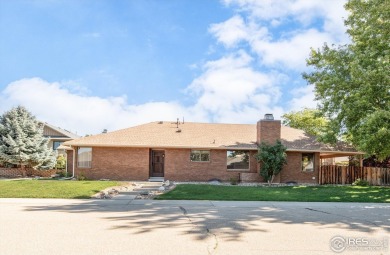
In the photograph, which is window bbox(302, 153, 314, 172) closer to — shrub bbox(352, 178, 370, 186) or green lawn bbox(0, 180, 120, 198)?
shrub bbox(352, 178, 370, 186)

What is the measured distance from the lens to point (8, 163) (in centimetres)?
3120

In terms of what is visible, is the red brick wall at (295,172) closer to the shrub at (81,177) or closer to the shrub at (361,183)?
the shrub at (361,183)

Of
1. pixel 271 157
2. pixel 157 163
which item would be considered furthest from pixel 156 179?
pixel 271 157

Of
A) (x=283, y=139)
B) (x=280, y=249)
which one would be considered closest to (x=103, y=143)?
(x=283, y=139)

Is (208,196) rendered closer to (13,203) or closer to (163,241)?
(13,203)

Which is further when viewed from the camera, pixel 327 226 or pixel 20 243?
pixel 327 226

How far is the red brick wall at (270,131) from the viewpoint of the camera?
25.8 m

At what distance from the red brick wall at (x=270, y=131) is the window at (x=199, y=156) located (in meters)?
4.05

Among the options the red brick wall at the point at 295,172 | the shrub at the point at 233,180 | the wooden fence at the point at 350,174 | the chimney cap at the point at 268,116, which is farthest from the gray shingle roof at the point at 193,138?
the shrub at the point at 233,180

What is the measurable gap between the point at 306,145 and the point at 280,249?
21232mm

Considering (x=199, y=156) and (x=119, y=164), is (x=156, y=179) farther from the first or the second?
(x=199, y=156)

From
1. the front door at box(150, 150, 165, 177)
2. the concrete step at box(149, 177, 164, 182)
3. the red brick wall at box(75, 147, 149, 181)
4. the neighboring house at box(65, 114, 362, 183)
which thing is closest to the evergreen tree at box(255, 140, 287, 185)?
the neighboring house at box(65, 114, 362, 183)
